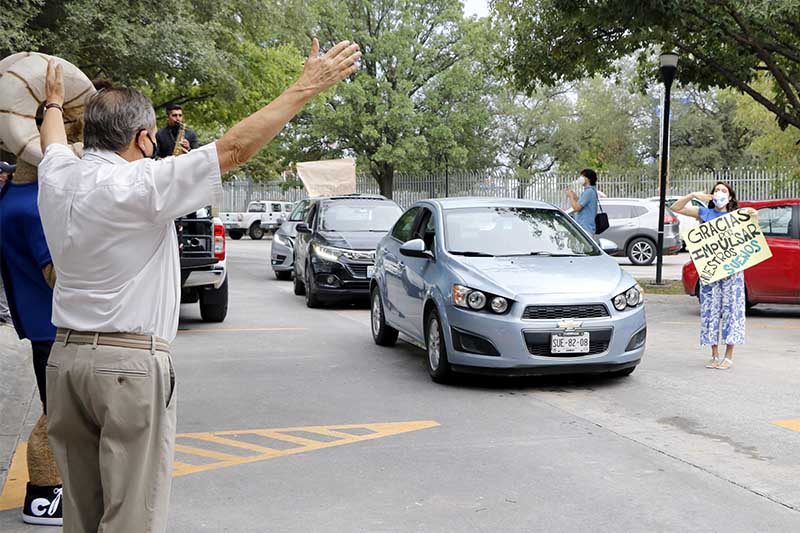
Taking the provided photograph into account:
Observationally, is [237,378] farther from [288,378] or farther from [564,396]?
[564,396]

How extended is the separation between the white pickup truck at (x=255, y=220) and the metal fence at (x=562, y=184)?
16.7 feet

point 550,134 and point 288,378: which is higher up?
point 550,134

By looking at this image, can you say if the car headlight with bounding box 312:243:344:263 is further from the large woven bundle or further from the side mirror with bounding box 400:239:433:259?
the large woven bundle

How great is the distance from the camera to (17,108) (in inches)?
176

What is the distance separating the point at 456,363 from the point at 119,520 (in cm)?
549

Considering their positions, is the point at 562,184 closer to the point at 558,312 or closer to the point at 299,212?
the point at 299,212

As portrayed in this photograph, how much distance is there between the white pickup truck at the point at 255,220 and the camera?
44.6 meters

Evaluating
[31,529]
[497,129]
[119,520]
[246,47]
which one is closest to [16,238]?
[31,529]

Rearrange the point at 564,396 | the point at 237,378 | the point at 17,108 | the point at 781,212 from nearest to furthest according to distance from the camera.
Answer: the point at 17,108, the point at 564,396, the point at 237,378, the point at 781,212

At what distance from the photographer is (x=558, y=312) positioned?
27.5 ft

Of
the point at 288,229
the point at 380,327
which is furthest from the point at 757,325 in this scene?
the point at 288,229

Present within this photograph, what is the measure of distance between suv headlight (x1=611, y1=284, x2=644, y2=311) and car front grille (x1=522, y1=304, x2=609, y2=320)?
0.27 meters

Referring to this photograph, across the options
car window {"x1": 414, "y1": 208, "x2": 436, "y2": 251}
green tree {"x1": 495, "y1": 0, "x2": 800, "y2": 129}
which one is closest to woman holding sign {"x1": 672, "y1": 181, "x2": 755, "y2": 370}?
car window {"x1": 414, "y1": 208, "x2": 436, "y2": 251}

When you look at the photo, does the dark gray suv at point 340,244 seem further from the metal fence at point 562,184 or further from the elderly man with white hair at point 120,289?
the metal fence at point 562,184
